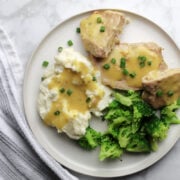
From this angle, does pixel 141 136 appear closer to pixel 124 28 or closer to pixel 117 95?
pixel 117 95

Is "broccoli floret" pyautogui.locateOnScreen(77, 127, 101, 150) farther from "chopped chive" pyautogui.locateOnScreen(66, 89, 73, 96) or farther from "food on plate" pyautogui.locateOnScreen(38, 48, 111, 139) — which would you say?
"chopped chive" pyautogui.locateOnScreen(66, 89, 73, 96)

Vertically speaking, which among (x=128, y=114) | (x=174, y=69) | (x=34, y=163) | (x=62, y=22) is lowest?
(x=34, y=163)

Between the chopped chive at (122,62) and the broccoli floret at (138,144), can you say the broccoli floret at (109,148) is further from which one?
the chopped chive at (122,62)

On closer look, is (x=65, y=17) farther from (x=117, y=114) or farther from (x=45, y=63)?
(x=117, y=114)

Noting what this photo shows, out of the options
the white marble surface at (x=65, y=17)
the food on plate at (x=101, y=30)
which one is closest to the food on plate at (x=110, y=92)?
the food on plate at (x=101, y=30)

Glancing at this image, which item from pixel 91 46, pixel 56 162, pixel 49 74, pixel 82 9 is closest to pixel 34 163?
pixel 56 162
